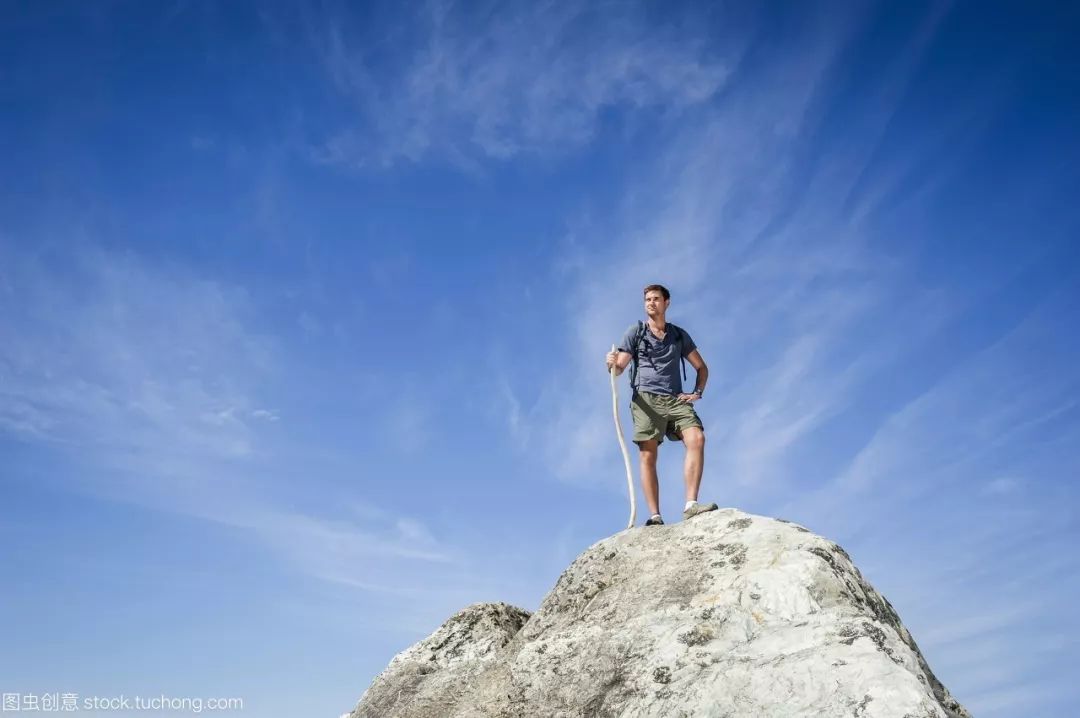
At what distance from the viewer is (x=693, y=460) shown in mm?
10219

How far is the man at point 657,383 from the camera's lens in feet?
34.8

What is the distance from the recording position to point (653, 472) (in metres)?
10.6

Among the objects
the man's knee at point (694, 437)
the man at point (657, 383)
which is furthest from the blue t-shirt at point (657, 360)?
the man's knee at point (694, 437)

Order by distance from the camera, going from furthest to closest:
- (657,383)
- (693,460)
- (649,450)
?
1. (657,383)
2. (649,450)
3. (693,460)

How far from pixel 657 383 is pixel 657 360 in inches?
13.4

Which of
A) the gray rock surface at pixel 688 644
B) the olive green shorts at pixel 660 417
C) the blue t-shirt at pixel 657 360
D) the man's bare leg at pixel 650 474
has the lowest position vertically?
the gray rock surface at pixel 688 644

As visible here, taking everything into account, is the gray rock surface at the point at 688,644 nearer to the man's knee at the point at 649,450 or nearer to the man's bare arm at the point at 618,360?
the man's knee at the point at 649,450

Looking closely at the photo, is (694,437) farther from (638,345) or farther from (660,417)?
(638,345)

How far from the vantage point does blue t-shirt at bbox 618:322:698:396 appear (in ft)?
36.1

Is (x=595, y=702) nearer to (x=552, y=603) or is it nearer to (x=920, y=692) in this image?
(x=552, y=603)

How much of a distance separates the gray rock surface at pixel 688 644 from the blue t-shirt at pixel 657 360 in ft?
8.64

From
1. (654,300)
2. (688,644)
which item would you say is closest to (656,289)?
(654,300)

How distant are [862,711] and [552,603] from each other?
13.0 ft

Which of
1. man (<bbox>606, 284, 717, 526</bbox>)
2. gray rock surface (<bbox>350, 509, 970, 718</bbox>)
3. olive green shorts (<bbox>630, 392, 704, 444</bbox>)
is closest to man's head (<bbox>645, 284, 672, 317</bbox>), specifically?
man (<bbox>606, 284, 717, 526</bbox>)
